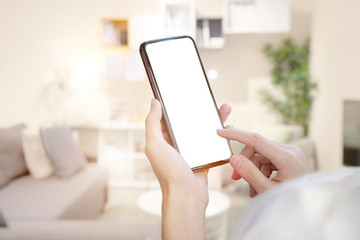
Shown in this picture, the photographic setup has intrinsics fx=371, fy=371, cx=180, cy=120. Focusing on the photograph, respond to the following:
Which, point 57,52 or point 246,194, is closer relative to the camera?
point 246,194

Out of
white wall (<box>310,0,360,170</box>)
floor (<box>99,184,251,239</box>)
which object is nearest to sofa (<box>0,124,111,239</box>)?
floor (<box>99,184,251,239</box>)

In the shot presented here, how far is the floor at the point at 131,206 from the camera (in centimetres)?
314

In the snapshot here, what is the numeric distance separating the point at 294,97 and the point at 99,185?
7.37ft

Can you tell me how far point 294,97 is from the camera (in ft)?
13.1

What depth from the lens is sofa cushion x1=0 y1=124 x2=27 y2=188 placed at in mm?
2697

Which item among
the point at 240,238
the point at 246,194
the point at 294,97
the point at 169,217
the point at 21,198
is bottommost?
the point at 246,194

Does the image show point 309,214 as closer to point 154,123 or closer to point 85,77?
point 154,123

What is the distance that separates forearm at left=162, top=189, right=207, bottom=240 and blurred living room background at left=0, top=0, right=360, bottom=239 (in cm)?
260

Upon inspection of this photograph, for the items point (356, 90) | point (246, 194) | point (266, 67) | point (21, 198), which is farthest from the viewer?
point (266, 67)

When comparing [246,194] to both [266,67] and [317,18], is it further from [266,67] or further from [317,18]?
[317,18]

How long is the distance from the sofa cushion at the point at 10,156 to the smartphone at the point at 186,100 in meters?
2.29

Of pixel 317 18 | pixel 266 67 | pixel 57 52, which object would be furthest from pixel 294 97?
pixel 57 52

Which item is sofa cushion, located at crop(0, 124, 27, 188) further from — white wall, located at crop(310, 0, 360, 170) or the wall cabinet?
white wall, located at crop(310, 0, 360, 170)

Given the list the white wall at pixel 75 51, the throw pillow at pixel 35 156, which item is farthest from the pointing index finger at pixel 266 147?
the white wall at pixel 75 51
